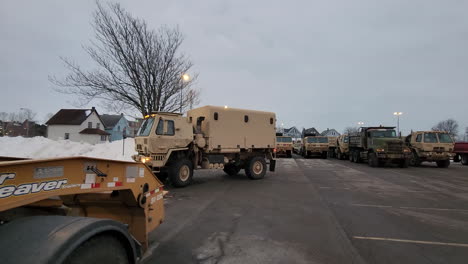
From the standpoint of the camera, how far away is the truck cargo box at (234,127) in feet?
33.3

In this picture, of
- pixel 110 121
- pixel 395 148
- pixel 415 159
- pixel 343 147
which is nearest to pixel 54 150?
pixel 395 148

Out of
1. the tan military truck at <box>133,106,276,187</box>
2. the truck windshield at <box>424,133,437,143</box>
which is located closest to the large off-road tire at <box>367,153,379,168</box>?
the truck windshield at <box>424,133,437,143</box>

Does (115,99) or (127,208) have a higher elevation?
(115,99)

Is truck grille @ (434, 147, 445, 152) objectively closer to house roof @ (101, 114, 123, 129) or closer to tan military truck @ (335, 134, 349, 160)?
tan military truck @ (335, 134, 349, 160)

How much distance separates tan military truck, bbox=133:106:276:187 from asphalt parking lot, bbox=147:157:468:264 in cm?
148

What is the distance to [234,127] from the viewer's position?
35.1 ft

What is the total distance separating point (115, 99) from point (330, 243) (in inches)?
610

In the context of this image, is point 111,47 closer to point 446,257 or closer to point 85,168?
point 85,168

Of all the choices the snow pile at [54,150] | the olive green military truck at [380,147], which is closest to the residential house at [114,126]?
the snow pile at [54,150]

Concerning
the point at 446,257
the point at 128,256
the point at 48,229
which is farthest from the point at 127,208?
A: the point at 446,257

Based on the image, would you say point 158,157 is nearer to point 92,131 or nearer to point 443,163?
point 443,163

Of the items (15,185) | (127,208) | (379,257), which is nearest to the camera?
(15,185)

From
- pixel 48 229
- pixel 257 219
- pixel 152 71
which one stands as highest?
pixel 152 71

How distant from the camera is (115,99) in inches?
626
